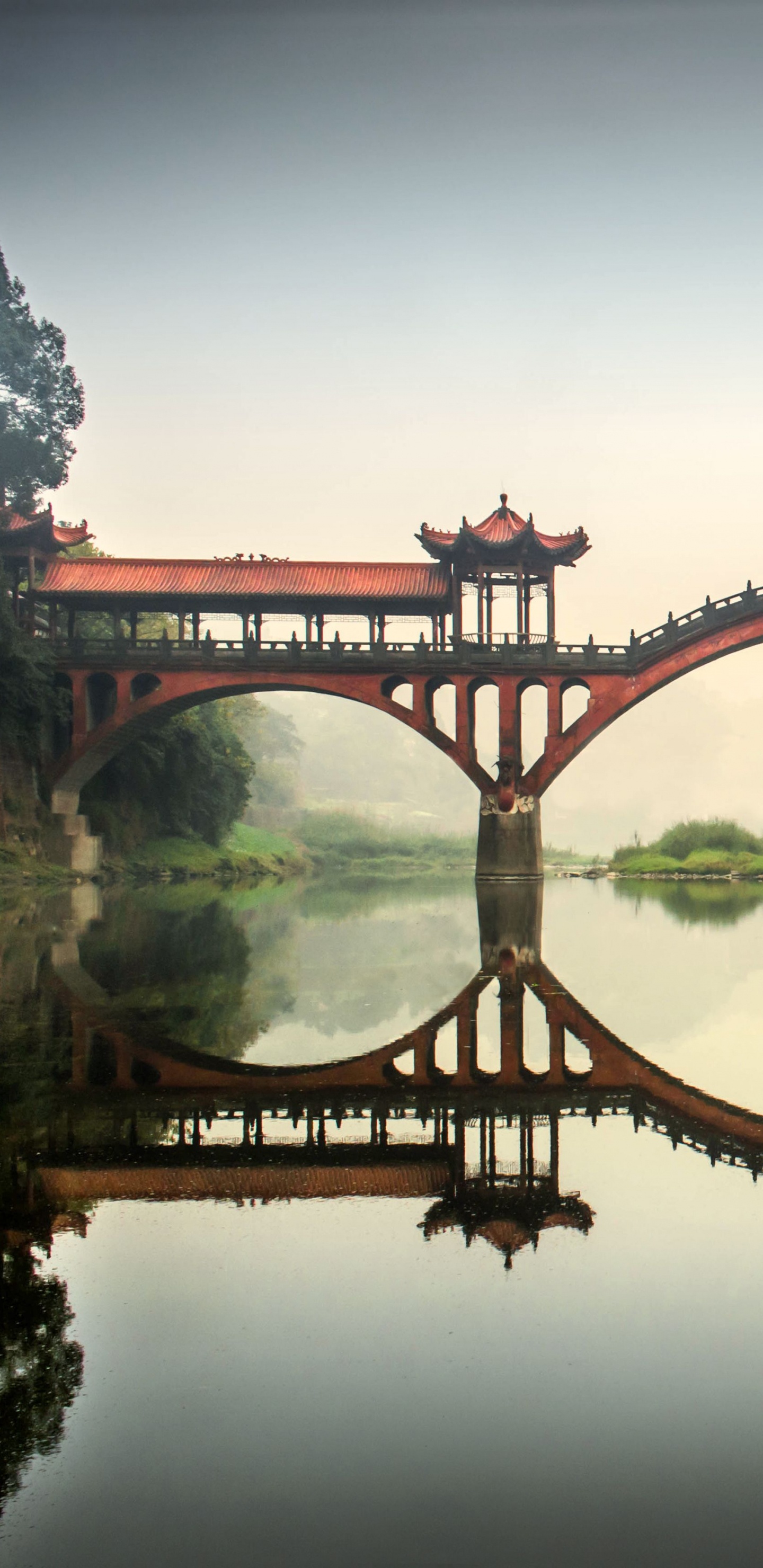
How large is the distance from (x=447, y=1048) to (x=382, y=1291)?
4717mm

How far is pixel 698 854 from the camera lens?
134ft

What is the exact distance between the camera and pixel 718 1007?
10.6 m

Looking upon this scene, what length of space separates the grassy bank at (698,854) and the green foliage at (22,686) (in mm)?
21019

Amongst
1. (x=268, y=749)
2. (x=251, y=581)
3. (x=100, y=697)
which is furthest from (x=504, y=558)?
(x=268, y=749)

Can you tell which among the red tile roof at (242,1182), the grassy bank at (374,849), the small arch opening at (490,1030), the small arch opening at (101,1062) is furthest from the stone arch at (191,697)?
the red tile roof at (242,1182)

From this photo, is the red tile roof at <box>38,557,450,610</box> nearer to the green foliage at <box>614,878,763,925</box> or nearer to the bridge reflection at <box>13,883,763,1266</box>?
the green foliage at <box>614,878,763,925</box>

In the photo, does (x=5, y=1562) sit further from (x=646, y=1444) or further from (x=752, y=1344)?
(x=752, y=1344)

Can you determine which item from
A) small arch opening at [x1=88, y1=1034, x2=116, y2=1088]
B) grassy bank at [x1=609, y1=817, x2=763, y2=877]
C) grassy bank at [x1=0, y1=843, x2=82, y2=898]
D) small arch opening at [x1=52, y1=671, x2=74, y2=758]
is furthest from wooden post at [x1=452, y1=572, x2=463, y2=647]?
small arch opening at [x1=88, y1=1034, x2=116, y2=1088]

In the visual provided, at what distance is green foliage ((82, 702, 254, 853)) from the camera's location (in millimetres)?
41156

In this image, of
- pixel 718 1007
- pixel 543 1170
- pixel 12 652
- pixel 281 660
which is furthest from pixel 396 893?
pixel 543 1170

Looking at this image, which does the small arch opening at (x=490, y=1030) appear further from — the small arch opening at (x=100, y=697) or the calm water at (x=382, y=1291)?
the small arch opening at (x=100, y=697)

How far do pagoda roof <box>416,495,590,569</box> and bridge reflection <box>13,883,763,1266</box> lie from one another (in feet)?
88.8

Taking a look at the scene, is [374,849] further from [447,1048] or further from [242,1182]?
[242,1182]

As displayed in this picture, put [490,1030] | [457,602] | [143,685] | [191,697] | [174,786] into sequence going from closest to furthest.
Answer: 1. [490,1030]
2. [457,602]
3. [191,697]
4. [143,685]
5. [174,786]
